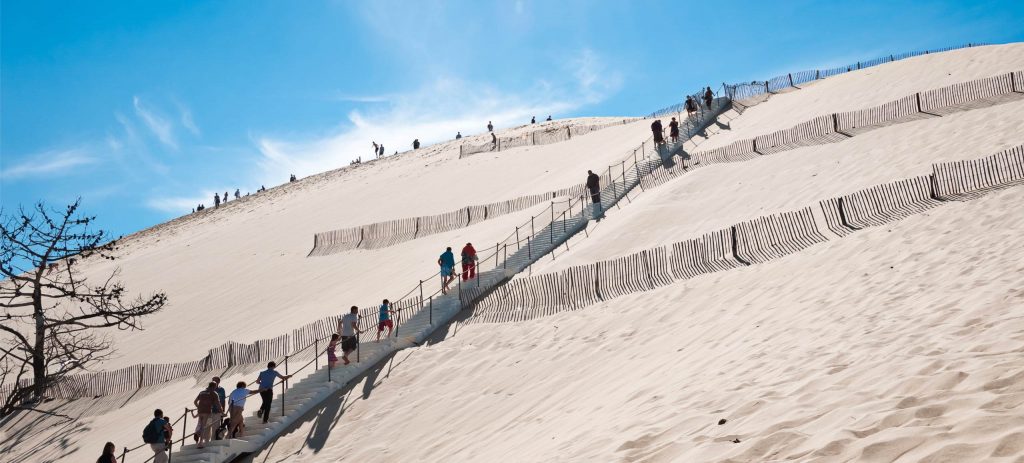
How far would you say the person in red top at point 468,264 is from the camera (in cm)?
1752

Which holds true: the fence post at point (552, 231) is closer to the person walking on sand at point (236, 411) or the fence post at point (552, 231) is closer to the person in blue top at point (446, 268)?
the person in blue top at point (446, 268)

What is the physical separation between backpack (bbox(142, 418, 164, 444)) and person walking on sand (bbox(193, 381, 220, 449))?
22.2 inches

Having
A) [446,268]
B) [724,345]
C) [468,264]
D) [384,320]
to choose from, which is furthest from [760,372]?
[446,268]

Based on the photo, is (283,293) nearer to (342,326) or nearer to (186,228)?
(342,326)

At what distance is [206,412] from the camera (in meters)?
12.0

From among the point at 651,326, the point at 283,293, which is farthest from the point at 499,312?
the point at 283,293

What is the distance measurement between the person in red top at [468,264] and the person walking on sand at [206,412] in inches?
269

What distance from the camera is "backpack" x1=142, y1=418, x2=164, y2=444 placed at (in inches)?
464

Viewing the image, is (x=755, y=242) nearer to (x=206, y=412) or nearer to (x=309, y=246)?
(x=206, y=412)

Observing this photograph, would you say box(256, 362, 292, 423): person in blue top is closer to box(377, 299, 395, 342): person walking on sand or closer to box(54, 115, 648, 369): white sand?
box(377, 299, 395, 342): person walking on sand

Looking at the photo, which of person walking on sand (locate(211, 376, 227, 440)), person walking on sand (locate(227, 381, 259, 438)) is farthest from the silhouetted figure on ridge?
person walking on sand (locate(227, 381, 259, 438))

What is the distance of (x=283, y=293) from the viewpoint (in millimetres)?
25281

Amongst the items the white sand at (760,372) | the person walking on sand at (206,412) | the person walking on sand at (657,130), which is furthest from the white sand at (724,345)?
the person walking on sand at (657,130)

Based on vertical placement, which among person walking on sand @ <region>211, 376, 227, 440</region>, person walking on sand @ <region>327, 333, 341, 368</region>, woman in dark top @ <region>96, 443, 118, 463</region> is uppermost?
person walking on sand @ <region>327, 333, 341, 368</region>
